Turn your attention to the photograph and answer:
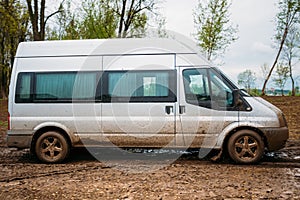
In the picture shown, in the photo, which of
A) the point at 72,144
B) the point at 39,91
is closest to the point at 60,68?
the point at 39,91

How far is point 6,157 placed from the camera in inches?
314

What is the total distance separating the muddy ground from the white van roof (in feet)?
7.82

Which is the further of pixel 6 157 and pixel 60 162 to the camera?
pixel 6 157

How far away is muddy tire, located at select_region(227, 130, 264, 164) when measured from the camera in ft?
22.2

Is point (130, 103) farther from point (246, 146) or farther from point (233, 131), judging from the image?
point (246, 146)

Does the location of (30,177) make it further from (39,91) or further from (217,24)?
(217,24)

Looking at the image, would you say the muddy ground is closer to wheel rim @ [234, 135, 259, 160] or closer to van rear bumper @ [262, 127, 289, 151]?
wheel rim @ [234, 135, 259, 160]

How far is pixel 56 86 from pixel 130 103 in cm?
169

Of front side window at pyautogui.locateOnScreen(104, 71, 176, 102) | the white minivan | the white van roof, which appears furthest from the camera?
the white van roof

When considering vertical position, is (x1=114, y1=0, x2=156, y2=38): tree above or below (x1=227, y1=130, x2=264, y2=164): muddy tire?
above

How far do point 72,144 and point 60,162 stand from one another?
470mm

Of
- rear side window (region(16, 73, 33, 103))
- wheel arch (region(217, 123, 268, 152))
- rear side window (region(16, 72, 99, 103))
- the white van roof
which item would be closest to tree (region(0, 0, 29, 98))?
the white van roof

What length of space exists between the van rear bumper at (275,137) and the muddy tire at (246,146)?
16 centimetres

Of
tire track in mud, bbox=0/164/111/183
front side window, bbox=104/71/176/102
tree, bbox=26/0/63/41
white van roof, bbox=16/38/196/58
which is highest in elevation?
tree, bbox=26/0/63/41
